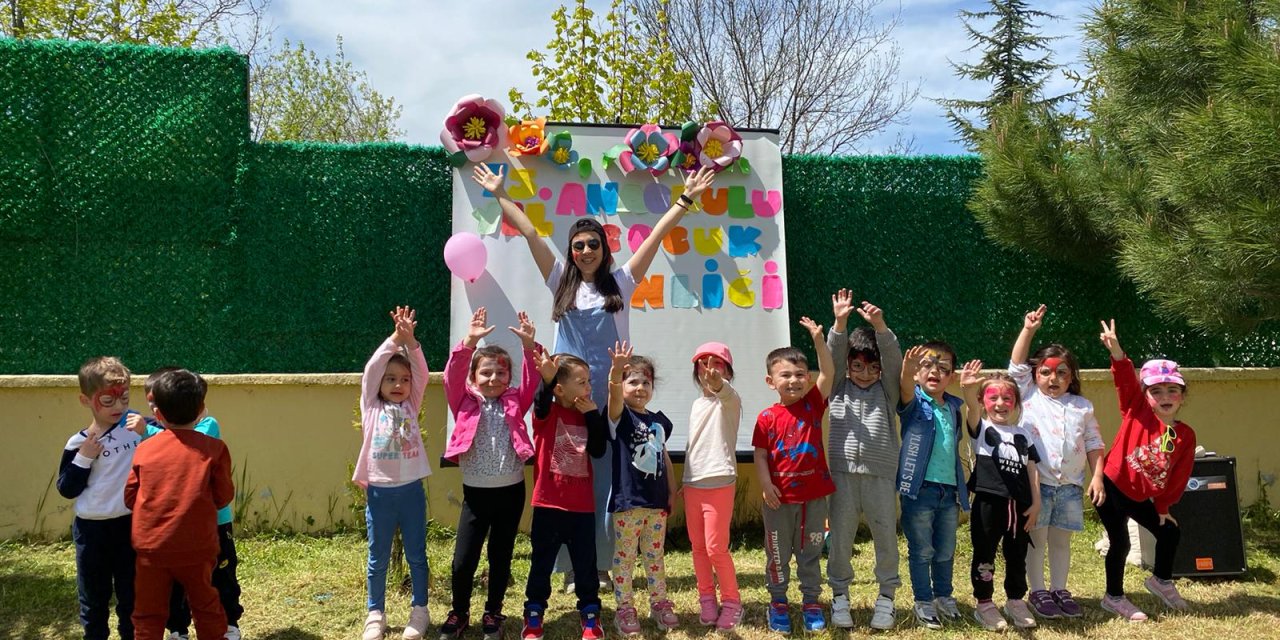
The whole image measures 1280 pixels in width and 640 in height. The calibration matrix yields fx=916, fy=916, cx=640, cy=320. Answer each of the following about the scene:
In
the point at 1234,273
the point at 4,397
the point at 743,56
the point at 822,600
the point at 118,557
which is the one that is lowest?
the point at 822,600

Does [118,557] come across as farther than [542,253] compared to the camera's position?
No

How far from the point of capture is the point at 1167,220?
531 cm

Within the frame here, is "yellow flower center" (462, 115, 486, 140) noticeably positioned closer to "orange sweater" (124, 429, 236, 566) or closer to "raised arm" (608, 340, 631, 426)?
"raised arm" (608, 340, 631, 426)

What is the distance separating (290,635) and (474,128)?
317 centimetres

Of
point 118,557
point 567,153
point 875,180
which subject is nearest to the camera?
point 118,557

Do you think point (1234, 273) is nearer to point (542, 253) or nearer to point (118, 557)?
point (542, 253)

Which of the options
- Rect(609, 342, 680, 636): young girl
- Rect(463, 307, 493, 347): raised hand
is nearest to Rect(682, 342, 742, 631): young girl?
Rect(609, 342, 680, 636): young girl

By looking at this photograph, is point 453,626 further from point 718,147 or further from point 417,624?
point 718,147

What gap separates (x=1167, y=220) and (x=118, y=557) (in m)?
5.61

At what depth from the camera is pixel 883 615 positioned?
A: 4105 mm

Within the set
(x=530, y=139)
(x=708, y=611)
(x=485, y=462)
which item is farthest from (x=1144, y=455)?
(x=530, y=139)

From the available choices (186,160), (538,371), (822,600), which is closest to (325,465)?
(186,160)

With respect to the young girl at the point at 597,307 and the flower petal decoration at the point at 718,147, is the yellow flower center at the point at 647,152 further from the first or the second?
the young girl at the point at 597,307

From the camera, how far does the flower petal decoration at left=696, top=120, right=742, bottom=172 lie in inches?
234
